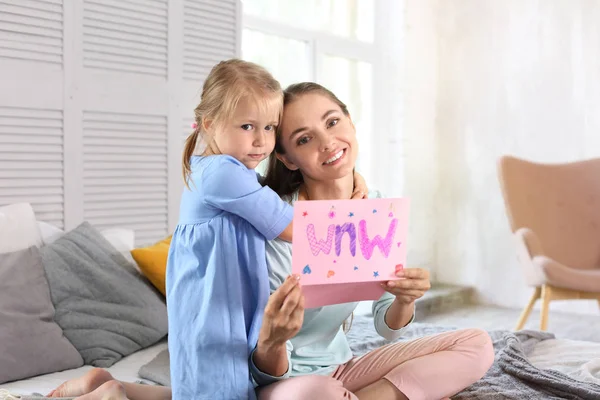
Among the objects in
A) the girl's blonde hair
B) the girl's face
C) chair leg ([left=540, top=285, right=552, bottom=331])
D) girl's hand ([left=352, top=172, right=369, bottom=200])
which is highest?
the girl's blonde hair

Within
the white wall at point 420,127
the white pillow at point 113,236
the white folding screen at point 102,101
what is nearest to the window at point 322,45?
the white wall at point 420,127

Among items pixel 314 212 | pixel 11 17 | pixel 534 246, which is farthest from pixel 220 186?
pixel 534 246

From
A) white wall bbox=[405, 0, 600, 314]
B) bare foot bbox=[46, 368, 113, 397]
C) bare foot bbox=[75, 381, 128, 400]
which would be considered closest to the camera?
bare foot bbox=[75, 381, 128, 400]

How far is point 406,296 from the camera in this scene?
1419 millimetres

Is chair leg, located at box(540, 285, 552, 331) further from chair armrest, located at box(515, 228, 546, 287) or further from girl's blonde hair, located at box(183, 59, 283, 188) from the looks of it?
girl's blonde hair, located at box(183, 59, 283, 188)

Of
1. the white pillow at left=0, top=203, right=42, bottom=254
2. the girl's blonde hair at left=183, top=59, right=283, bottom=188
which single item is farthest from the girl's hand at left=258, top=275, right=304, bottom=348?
the white pillow at left=0, top=203, right=42, bottom=254

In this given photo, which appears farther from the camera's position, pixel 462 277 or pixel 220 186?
pixel 462 277

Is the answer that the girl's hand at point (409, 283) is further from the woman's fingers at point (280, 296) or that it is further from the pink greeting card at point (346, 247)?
the woman's fingers at point (280, 296)

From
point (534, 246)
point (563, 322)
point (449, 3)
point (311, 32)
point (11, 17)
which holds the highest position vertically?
point (449, 3)

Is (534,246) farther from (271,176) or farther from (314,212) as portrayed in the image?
(314,212)

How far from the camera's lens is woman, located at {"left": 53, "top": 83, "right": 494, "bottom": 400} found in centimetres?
145

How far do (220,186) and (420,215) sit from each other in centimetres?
371

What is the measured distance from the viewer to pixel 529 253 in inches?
135

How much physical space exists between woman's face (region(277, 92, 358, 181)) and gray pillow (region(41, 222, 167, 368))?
3.21 ft
